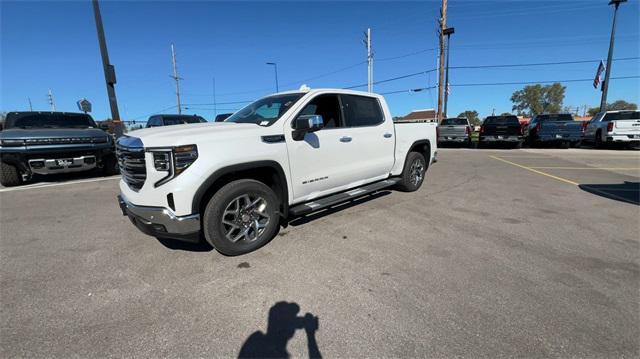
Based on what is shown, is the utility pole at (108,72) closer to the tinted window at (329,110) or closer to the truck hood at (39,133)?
the truck hood at (39,133)

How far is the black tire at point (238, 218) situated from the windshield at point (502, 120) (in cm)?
1655

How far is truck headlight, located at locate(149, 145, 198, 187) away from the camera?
2.80 meters

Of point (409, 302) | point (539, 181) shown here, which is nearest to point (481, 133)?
point (539, 181)

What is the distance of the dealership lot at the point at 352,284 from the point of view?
6.72 feet

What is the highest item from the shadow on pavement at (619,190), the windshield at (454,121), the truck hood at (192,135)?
the windshield at (454,121)

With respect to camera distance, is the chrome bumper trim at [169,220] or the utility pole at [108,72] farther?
the utility pole at [108,72]

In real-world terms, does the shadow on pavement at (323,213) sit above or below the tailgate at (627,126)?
below

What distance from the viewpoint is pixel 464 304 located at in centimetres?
240

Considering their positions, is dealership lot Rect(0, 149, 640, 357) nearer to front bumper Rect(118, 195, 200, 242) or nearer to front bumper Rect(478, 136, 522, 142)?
front bumper Rect(118, 195, 200, 242)

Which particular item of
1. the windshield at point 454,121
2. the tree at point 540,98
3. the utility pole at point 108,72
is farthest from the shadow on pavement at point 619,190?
the tree at point 540,98

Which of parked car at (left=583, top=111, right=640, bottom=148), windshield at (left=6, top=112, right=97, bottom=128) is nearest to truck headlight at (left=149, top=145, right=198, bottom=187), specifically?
windshield at (left=6, top=112, right=97, bottom=128)

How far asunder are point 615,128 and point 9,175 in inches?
878

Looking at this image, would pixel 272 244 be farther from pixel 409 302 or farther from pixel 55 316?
pixel 55 316

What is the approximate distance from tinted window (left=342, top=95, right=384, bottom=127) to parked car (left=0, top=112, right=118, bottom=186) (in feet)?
21.4
